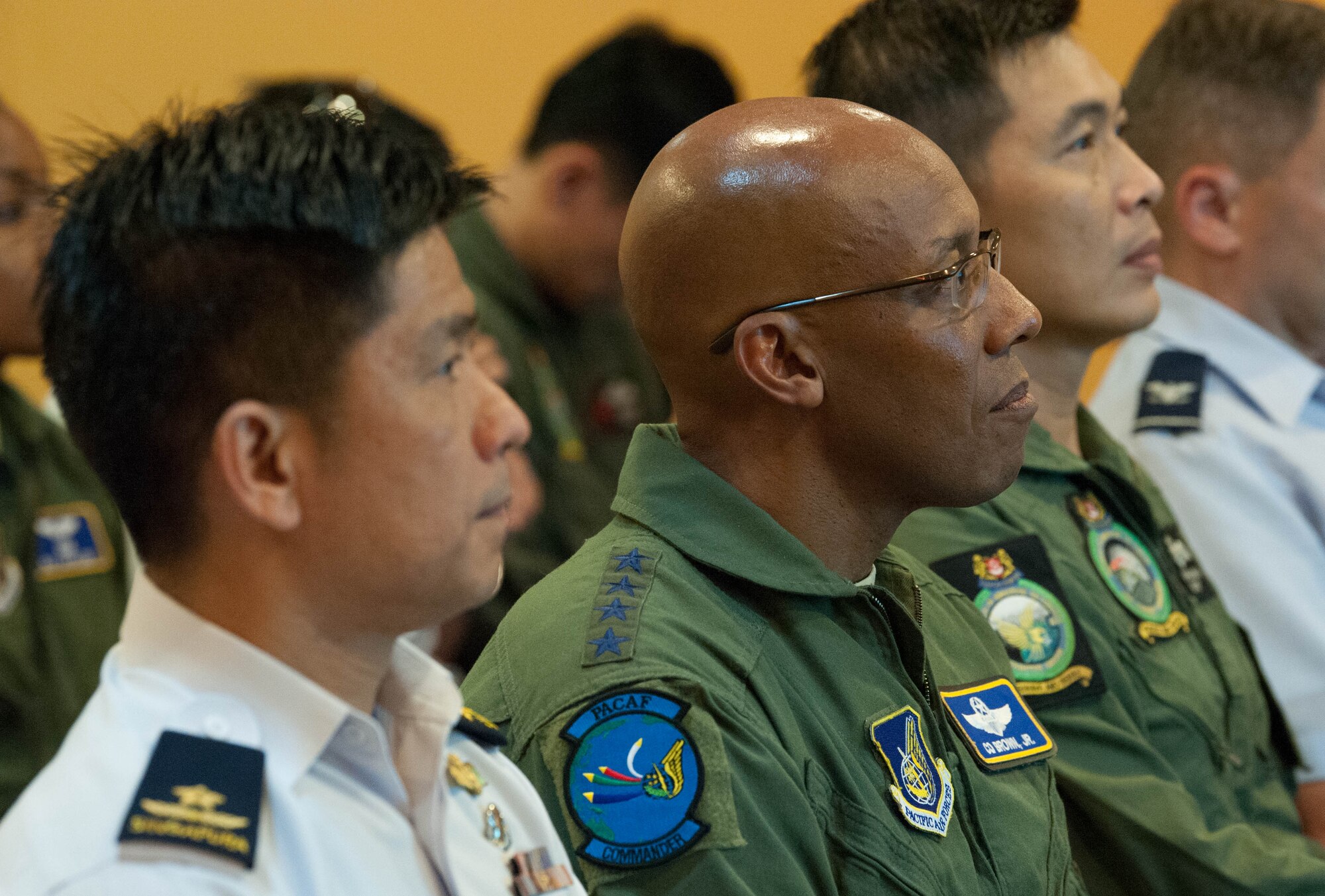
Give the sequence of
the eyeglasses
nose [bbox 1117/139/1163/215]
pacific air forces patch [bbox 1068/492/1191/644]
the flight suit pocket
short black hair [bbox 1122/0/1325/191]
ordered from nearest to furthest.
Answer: the flight suit pocket < the eyeglasses < pacific air forces patch [bbox 1068/492/1191/644] < nose [bbox 1117/139/1163/215] < short black hair [bbox 1122/0/1325/191]

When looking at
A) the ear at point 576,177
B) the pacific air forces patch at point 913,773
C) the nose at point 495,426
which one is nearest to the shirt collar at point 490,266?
the ear at point 576,177

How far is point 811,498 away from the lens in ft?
4.25

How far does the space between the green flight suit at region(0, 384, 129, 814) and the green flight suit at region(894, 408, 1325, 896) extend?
46.3 inches

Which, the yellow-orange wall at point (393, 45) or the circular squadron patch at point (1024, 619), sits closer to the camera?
the circular squadron patch at point (1024, 619)

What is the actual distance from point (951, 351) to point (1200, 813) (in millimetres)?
633

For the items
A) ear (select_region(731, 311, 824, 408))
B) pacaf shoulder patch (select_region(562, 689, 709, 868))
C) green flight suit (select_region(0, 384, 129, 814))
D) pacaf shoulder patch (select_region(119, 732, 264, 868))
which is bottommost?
green flight suit (select_region(0, 384, 129, 814))

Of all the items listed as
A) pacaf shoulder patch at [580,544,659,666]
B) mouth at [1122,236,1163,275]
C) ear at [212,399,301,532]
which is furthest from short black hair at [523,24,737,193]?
ear at [212,399,301,532]

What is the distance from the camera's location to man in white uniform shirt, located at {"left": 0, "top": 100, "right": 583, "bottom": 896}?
861 mm

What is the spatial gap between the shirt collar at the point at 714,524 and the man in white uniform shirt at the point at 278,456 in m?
0.33

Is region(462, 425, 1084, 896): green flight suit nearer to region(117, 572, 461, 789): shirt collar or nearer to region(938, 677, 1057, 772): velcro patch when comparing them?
region(938, 677, 1057, 772): velcro patch

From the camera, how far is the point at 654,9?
Result: 3.91 meters

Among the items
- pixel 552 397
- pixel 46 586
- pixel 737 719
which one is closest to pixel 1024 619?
pixel 737 719

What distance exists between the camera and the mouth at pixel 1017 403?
52.4 inches

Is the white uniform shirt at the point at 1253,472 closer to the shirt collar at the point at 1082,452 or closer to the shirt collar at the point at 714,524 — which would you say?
the shirt collar at the point at 1082,452
